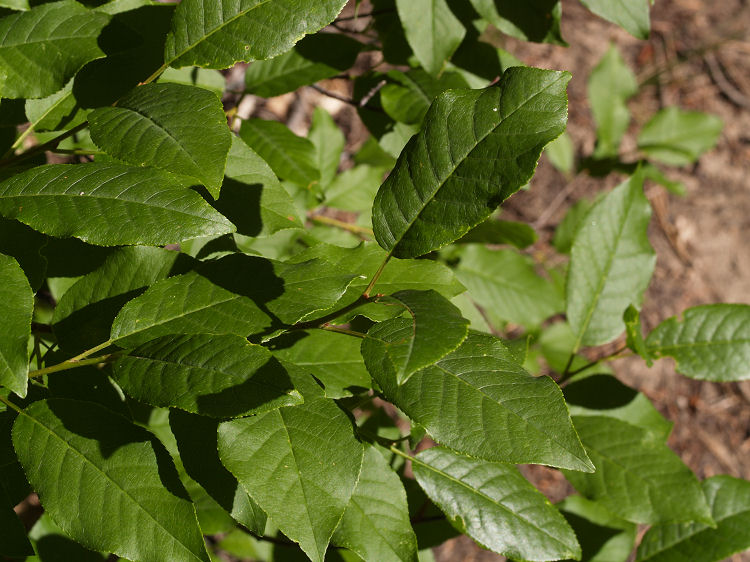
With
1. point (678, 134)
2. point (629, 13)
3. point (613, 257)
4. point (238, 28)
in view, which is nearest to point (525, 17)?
point (629, 13)

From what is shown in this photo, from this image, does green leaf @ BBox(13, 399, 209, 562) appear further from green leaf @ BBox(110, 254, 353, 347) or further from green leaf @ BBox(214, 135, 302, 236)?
green leaf @ BBox(214, 135, 302, 236)

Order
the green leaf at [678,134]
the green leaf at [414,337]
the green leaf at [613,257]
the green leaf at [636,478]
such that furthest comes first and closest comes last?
the green leaf at [678,134] → the green leaf at [613,257] → the green leaf at [636,478] → the green leaf at [414,337]

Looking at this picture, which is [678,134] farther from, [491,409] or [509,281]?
[491,409]

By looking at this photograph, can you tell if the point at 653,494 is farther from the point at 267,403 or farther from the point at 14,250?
the point at 14,250

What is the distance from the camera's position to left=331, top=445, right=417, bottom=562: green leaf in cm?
110

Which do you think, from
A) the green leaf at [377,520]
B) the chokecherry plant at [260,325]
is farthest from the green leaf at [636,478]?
the green leaf at [377,520]

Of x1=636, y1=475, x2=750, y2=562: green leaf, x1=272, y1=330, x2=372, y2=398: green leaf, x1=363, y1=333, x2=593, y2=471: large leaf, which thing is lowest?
x1=636, y1=475, x2=750, y2=562: green leaf

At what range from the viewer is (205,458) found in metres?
1.01

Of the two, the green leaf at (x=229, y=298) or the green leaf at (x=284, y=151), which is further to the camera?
the green leaf at (x=284, y=151)

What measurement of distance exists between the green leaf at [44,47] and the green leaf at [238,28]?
0.46ft

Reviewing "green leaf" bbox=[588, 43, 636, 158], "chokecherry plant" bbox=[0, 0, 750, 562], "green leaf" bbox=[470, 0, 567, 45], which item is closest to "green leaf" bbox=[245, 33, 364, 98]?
"chokecherry plant" bbox=[0, 0, 750, 562]

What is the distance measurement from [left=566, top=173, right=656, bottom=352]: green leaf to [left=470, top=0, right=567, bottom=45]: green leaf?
405 mm

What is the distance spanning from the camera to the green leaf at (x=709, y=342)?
1.46m

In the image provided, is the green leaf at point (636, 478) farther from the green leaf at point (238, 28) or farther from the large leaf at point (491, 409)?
the green leaf at point (238, 28)
